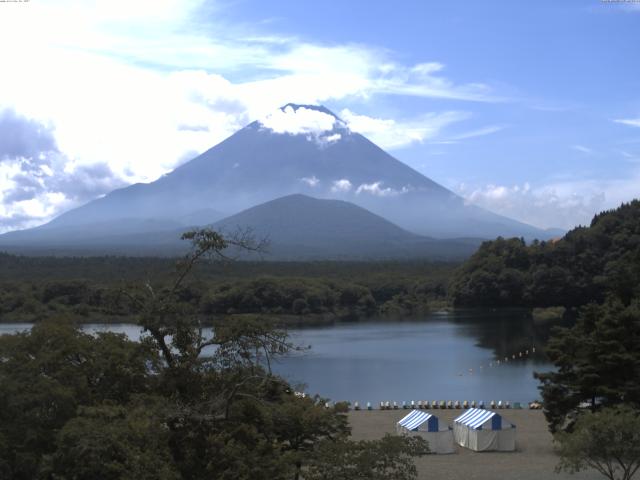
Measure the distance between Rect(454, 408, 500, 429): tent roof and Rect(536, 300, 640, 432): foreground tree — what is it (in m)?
0.99

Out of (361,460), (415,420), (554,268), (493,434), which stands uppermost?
(554,268)

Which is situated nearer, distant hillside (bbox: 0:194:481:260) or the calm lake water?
the calm lake water

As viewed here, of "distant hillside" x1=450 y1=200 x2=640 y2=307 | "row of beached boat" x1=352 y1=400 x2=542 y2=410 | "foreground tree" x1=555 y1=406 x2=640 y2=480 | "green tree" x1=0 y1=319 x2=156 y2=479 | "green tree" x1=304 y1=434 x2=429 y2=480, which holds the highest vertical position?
"distant hillside" x1=450 y1=200 x2=640 y2=307

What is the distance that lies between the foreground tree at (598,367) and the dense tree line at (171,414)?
24.2 feet

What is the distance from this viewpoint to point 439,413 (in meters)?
20.0

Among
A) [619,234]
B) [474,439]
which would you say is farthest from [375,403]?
[619,234]

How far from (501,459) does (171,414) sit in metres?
8.80

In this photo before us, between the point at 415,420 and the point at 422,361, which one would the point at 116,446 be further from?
the point at 422,361

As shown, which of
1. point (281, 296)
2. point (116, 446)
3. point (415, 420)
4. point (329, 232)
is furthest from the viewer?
point (329, 232)

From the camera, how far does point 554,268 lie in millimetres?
49375

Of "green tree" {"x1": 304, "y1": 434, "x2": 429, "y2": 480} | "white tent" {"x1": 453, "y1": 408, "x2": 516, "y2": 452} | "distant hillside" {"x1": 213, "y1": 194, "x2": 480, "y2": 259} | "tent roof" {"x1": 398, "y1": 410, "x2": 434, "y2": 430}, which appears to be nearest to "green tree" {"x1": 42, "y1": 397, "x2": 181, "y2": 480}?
"green tree" {"x1": 304, "y1": 434, "x2": 429, "y2": 480}

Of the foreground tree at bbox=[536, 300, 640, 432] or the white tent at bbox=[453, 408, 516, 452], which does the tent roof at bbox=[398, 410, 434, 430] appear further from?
the foreground tree at bbox=[536, 300, 640, 432]

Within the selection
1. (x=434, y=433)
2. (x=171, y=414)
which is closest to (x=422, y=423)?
(x=434, y=433)

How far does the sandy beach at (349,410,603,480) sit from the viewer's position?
13367 mm
